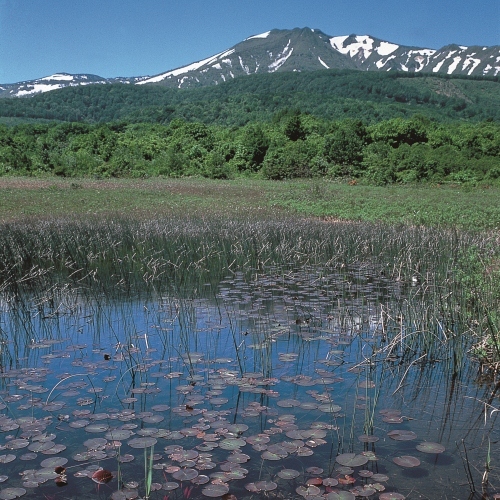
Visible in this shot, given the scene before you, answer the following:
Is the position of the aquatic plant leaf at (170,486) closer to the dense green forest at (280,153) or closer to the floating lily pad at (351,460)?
the floating lily pad at (351,460)

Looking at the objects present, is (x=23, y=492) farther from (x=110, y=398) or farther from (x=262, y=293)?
(x=262, y=293)

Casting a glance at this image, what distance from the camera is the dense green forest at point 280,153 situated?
112ft

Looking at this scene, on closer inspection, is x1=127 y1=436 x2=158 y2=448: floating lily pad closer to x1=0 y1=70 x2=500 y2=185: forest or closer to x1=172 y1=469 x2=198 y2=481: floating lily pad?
x1=172 y1=469 x2=198 y2=481: floating lily pad

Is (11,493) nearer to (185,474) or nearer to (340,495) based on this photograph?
(185,474)

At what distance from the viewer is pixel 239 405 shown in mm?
4812

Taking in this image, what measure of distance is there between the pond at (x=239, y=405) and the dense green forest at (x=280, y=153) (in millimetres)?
26098

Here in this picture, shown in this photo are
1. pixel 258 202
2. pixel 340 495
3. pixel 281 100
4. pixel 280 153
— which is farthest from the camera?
pixel 281 100


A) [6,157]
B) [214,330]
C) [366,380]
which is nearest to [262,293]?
[214,330]

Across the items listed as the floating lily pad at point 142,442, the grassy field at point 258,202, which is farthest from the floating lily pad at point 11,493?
the grassy field at point 258,202

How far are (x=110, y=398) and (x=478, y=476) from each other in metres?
2.85

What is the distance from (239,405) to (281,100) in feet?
265

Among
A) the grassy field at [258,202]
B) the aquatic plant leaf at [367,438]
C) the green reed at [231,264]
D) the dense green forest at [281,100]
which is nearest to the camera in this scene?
the aquatic plant leaf at [367,438]

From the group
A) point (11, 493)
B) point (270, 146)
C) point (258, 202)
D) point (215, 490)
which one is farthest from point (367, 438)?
point (270, 146)

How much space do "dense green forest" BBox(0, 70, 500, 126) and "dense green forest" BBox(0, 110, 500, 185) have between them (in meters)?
22.4
